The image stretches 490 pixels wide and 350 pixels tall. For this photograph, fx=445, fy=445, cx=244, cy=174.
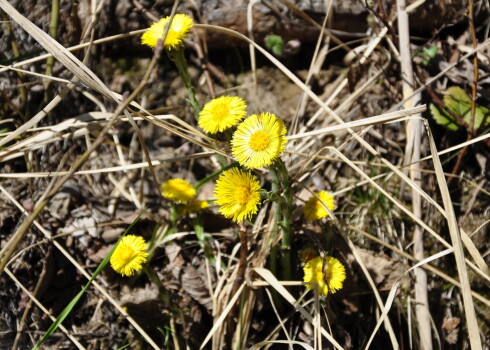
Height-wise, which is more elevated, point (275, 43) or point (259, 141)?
point (275, 43)

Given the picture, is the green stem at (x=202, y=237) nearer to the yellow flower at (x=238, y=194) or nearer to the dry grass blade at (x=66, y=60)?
the yellow flower at (x=238, y=194)

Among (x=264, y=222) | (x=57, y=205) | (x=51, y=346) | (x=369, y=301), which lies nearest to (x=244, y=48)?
(x=264, y=222)

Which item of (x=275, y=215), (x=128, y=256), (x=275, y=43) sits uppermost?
(x=275, y=43)

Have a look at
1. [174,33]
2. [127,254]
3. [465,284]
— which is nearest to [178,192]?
[127,254]

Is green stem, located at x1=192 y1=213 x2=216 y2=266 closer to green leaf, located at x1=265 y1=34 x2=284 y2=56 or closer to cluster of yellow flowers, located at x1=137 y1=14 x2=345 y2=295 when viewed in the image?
cluster of yellow flowers, located at x1=137 y1=14 x2=345 y2=295

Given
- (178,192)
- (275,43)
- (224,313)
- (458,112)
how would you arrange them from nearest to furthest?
1. (224,313)
2. (178,192)
3. (458,112)
4. (275,43)

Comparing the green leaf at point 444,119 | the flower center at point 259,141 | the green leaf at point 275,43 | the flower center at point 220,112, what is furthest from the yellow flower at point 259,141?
the green leaf at point 444,119

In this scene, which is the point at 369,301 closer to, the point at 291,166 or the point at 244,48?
the point at 291,166

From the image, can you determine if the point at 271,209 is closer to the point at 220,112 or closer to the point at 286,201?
the point at 286,201
